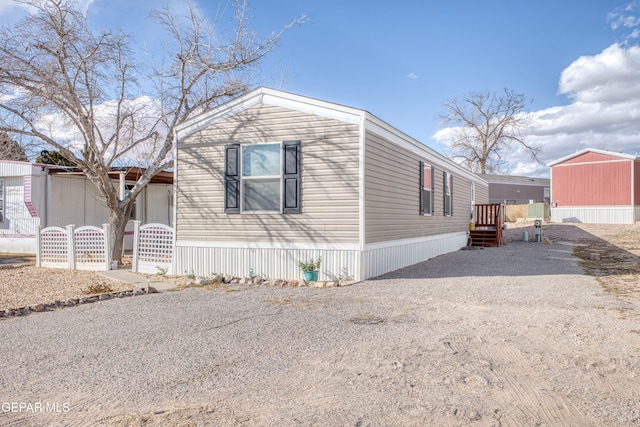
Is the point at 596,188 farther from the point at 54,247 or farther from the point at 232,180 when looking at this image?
the point at 54,247

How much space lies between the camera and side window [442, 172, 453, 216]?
1406 centimetres

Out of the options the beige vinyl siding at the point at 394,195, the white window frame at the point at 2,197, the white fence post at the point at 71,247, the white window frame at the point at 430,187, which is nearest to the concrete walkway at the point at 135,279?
the white fence post at the point at 71,247

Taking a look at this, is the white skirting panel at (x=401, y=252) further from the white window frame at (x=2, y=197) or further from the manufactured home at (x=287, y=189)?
the white window frame at (x=2, y=197)

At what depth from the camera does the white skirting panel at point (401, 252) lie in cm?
858

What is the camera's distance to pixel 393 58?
12.5 metres

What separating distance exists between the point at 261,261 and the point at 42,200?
883 cm

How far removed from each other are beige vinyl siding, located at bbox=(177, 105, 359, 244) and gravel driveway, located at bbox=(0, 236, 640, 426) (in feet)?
5.72

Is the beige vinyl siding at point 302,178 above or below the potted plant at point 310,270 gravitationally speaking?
above

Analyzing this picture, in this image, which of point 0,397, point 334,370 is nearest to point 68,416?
point 0,397

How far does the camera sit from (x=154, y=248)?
9.81 meters

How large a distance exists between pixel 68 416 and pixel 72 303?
A: 4122 millimetres

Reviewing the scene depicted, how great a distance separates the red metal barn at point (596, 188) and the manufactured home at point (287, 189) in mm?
21561

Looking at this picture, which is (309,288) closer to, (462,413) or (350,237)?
(350,237)

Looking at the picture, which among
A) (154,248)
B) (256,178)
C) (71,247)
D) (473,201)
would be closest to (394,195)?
(256,178)
